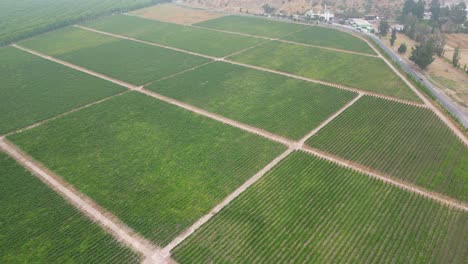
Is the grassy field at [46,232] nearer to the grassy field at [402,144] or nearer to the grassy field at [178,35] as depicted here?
the grassy field at [402,144]

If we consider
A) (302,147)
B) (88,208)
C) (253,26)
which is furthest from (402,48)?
(88,208)

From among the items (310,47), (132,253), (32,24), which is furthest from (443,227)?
(32,24)

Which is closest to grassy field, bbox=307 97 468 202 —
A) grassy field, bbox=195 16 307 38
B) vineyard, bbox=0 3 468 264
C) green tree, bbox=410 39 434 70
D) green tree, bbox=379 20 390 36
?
vineyard, bbox=0 3 468 264

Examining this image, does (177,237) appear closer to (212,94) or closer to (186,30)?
(212,94)

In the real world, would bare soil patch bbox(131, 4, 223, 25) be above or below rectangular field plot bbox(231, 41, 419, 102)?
above

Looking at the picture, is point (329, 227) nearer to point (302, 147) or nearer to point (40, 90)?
point (302, 147)

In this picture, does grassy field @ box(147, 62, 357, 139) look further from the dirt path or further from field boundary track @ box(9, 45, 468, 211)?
the dirt path
